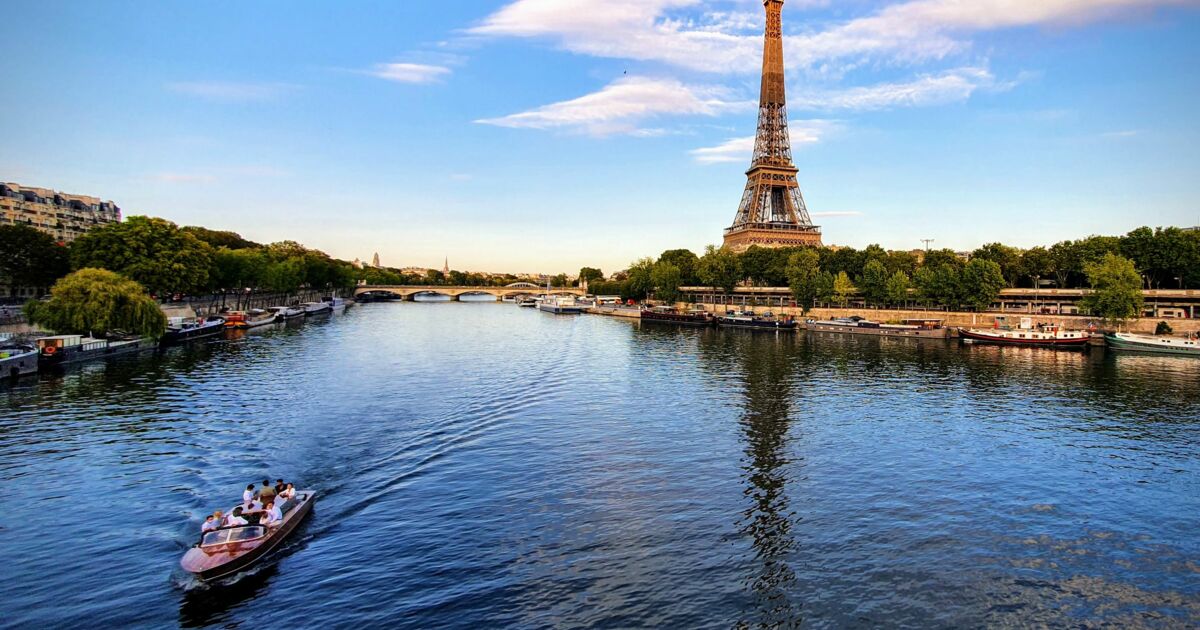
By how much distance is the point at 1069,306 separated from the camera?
9956 centimetres

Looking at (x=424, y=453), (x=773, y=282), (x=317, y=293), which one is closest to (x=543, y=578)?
(x=424, y=453)

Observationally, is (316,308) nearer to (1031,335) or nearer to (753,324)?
(753,324)

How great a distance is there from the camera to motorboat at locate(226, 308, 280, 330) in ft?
306

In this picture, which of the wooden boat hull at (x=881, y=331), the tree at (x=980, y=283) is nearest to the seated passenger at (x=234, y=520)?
the wooden boat hull at (x=881, y=331)

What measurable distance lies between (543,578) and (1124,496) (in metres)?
23.0

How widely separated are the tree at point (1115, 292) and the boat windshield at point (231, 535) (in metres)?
93.2

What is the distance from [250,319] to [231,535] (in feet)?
297

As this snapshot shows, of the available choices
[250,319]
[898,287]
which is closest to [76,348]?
Answer: [250,319]

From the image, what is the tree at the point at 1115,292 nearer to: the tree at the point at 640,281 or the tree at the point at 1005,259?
the tree at the point at 1005,259

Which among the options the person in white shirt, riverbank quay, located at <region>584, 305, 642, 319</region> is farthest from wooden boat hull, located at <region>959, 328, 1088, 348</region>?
the person in white shirt

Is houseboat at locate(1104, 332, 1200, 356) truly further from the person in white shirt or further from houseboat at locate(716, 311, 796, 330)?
the person in white shirt

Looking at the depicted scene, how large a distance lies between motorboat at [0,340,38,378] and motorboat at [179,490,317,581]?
39694 millimetres

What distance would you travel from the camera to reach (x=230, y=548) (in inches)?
766

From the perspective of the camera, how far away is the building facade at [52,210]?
429 ft
